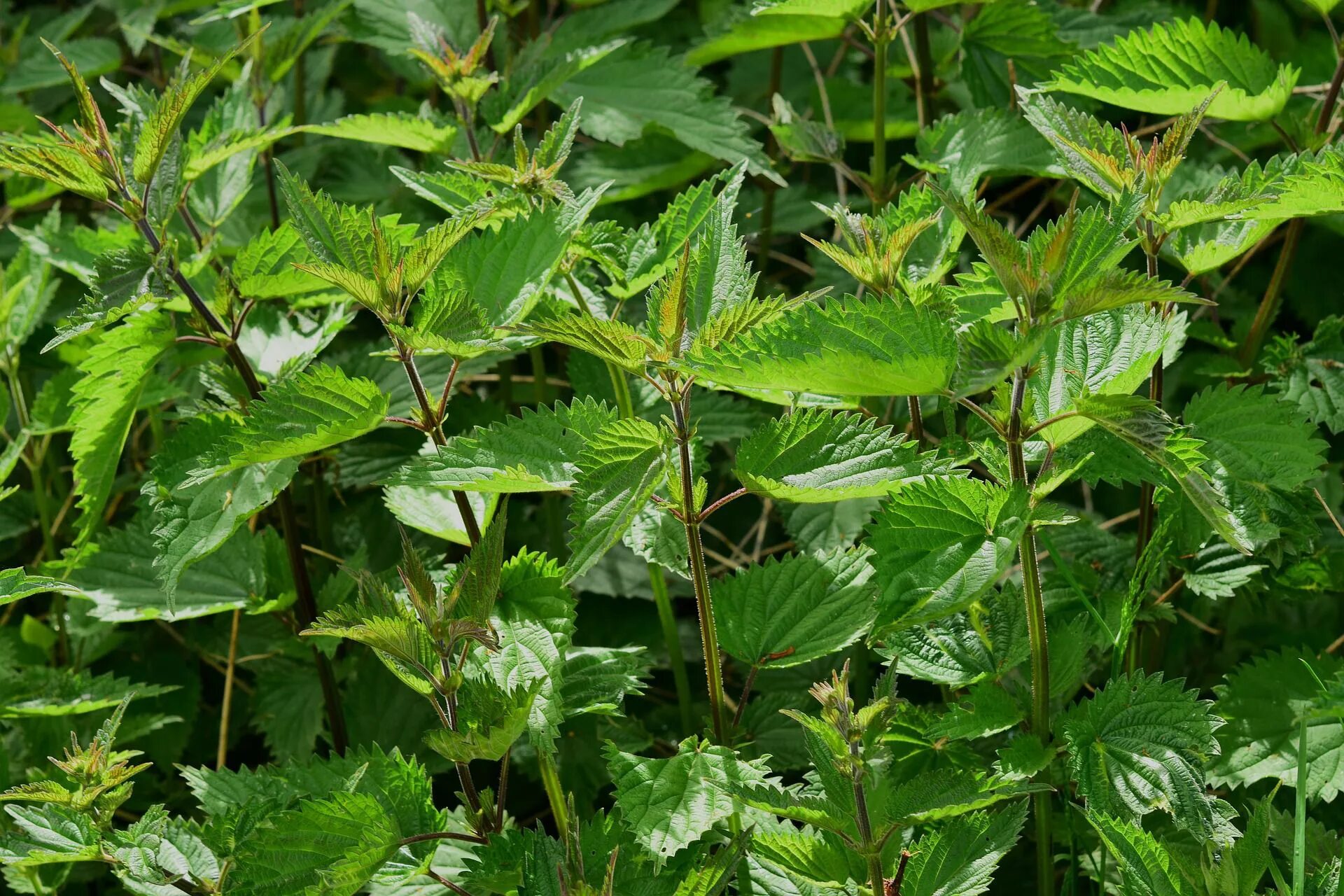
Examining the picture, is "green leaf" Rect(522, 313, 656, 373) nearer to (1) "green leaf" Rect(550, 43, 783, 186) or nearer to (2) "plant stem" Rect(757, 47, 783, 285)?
(1) "green leaf" Rect(550, 43, 783, 186)

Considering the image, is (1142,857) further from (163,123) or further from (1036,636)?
(163,123)

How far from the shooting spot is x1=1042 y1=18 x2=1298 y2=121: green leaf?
1387 mm

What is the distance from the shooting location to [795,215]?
A: 82.1 inches

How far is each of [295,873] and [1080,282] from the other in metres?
0.80

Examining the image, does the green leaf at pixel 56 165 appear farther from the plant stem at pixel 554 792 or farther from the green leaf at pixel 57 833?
the plant stem at pixel 554 792

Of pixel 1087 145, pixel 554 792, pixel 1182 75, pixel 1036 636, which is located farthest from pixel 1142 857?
pixel 1182 75

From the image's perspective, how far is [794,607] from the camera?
1.23m

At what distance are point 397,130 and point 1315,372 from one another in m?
1.13

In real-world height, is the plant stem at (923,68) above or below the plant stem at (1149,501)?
above

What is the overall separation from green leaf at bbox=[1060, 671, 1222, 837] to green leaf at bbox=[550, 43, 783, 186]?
2.71ft

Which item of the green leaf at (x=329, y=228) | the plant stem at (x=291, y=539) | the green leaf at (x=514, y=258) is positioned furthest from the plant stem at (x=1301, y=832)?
the plant stem at (x=291, y=539)

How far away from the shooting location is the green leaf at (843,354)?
3.07 ft

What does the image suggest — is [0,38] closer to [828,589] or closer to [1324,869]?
[828,589]

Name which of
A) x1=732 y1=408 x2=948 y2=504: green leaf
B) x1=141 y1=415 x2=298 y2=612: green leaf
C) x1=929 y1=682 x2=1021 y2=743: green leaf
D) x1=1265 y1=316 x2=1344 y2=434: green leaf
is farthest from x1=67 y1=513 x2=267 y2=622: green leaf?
x1=1265 y1=316 x2=1344 y2=434: green leaf
